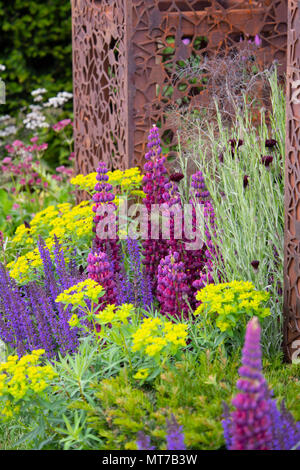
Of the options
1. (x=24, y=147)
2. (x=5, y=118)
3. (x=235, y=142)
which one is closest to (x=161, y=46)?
(x=235, y=142)

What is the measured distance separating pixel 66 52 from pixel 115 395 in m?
5.88

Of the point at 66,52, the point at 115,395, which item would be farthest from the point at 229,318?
the point at 66,52

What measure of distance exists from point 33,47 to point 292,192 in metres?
5.20

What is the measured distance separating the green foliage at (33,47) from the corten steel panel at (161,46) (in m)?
3.00

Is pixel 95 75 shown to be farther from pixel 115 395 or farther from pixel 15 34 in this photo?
pixel 115 395

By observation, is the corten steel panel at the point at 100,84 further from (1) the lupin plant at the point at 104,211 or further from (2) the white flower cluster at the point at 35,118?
(2) the white flower cluster at the point at 35,118

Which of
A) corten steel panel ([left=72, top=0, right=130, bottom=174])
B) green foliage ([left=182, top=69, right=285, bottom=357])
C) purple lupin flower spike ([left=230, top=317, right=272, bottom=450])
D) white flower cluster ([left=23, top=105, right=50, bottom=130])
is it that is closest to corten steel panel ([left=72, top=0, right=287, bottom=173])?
corten steel panel ([left=72, top=0, right=130, bottom=174])

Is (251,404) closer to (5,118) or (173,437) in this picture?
(173,437)

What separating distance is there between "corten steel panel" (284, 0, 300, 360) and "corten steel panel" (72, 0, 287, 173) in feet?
4.35

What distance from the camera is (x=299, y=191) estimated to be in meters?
2.94

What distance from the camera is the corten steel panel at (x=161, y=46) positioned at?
4094 millimetres

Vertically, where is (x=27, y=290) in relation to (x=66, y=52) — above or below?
below

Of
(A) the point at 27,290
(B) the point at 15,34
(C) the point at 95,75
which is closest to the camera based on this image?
(A) the point at 27,290

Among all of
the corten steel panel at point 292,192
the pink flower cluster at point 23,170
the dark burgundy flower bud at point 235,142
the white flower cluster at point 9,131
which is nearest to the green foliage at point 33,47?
the white flower cluster at point 9,131
